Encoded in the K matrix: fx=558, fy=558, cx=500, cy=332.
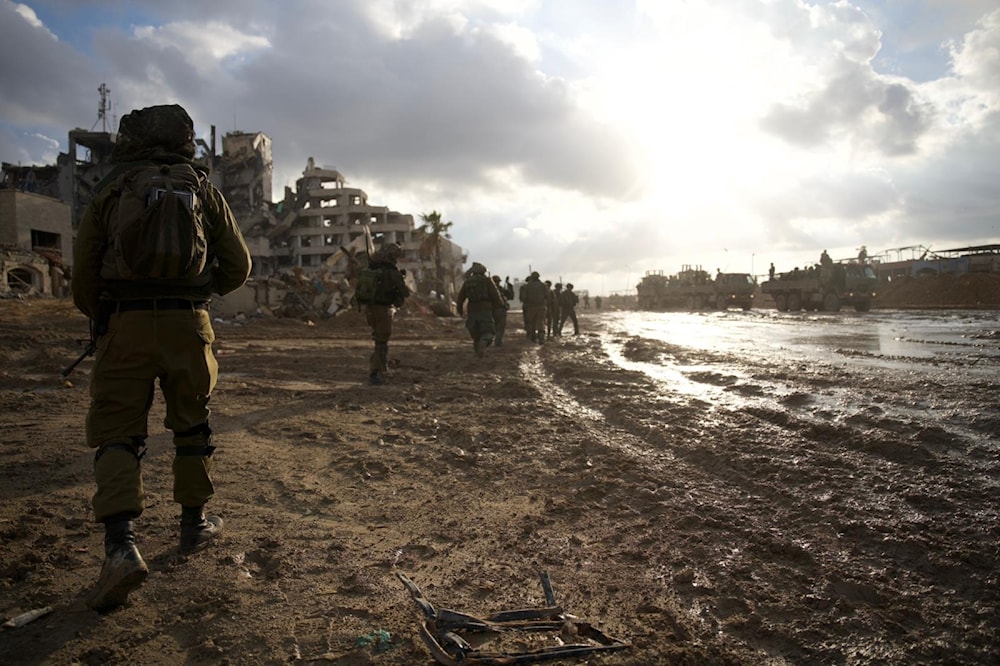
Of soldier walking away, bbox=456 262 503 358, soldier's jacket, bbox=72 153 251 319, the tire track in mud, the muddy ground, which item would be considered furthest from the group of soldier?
soldier's jacket, bbox=72 153 251 319

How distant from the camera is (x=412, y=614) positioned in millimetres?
2027

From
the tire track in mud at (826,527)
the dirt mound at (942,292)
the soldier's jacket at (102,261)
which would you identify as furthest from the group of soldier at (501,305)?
the dirt mound at (942,292)

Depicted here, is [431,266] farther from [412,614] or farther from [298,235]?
[412,614]

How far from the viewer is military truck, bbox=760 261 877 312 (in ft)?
82.5

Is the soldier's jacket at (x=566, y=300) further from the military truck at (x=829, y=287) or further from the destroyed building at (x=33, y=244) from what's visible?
the destroyed building at (x=33, y=244)

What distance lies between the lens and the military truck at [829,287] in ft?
82.5

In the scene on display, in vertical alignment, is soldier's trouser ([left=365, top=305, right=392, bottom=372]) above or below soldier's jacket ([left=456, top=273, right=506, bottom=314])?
below

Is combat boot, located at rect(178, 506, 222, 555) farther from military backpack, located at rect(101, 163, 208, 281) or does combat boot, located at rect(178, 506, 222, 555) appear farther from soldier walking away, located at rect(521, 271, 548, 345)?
soldier walking away, located at rect(521, 271, 548, 345)

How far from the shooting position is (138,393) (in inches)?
89.7

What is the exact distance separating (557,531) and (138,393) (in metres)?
1.98

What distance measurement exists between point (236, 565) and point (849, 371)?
23.8ft

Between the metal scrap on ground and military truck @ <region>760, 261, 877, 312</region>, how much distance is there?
27.9 meters

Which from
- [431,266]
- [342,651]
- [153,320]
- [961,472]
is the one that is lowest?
[342,651]

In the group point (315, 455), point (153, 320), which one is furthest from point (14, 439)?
point (153, 320)
